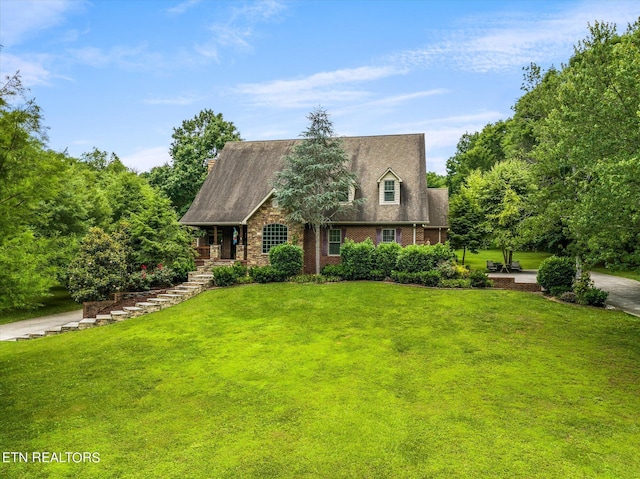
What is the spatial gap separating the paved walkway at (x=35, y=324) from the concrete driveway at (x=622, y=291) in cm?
2709

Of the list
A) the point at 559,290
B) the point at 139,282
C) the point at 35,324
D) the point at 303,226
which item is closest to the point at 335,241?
the point at 303,226

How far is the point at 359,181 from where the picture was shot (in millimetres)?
26344

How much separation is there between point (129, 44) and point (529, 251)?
46.8m

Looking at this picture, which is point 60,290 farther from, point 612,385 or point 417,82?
point 612,385

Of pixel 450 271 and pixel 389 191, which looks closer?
pixel 450 271

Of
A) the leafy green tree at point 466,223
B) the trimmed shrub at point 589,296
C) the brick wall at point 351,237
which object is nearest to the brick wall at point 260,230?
the brick wall at point 351,237

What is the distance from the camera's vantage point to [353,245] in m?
21.9

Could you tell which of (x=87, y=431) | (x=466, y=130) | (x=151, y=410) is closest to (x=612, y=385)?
(x=151, y=410)

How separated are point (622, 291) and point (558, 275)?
22.5ft

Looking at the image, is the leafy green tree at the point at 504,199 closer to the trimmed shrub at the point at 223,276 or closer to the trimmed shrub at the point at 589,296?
the trimmed shrub at the point at 589,296

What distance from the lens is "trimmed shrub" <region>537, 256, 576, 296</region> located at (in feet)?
61.0

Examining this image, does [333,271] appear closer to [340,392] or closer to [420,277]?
[420,277]

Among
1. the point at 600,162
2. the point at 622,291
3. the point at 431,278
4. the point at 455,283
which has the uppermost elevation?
the point at 600,162

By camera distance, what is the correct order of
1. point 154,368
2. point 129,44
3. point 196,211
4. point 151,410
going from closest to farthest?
1. point 151,410
2. point 154,368
3. point 129,44
4. point 196,211
